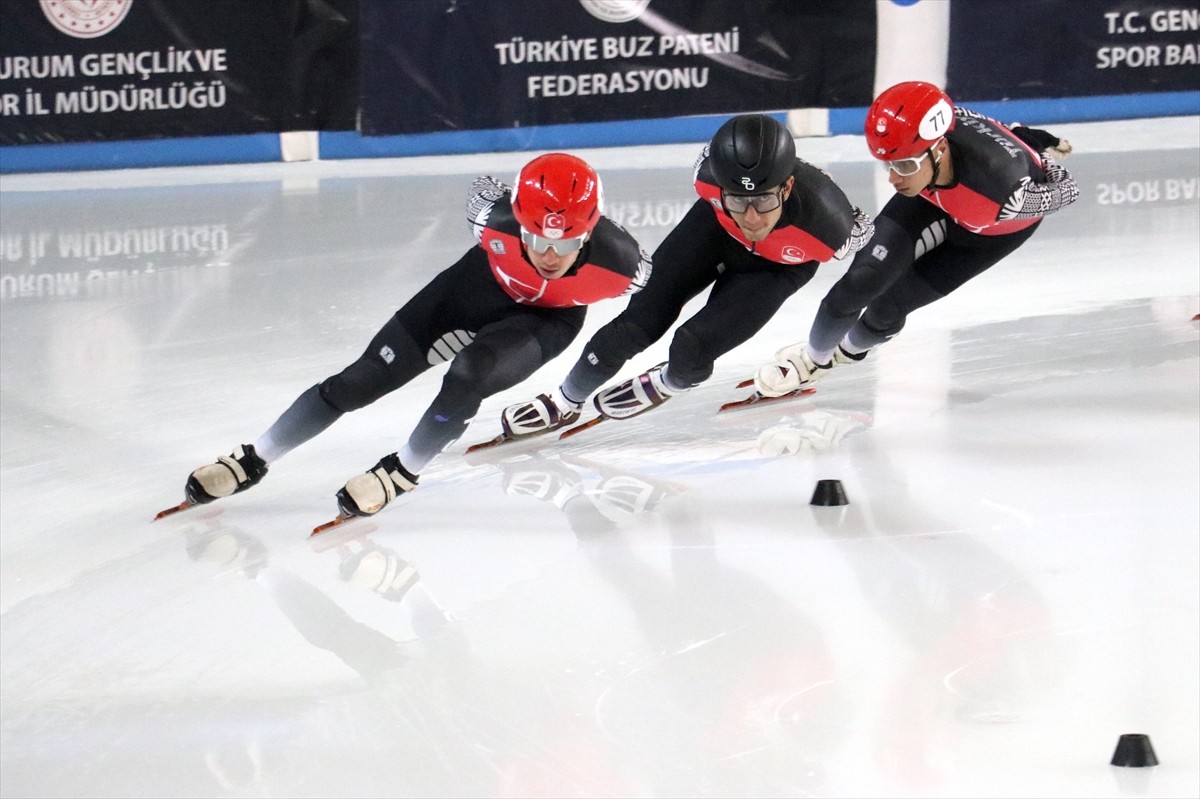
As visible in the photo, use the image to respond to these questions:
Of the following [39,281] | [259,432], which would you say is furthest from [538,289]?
[39,281]

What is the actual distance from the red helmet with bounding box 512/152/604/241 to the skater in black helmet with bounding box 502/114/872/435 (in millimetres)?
561

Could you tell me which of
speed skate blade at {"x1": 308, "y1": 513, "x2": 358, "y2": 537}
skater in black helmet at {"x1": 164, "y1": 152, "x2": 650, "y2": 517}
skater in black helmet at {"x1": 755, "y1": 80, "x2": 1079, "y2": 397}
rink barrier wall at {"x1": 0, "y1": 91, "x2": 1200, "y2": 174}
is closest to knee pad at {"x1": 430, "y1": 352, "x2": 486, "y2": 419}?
skater in black helmet at {"x1": 164, "y1": 152, "x2": 650, "y2": 517}

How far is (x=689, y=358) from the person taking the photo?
4.57 m

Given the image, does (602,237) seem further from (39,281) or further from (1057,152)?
(39,281)

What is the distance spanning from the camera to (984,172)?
4555 mm

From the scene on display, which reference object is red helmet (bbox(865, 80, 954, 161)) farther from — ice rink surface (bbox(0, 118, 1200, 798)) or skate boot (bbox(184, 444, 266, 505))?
skate boot (bbox(184, 444, 266, 505))

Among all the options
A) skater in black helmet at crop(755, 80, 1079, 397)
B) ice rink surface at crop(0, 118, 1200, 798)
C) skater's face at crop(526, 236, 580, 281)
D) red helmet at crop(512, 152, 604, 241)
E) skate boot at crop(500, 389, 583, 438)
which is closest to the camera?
ice rink surface at crop(0, 118, 1200, 798)

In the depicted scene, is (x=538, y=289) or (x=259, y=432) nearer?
(x=538, y=289)

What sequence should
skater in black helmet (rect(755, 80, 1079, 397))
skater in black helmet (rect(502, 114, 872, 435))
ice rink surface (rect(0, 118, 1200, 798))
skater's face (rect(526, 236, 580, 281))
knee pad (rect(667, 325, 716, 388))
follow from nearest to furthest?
ice rink surface (rect(0, 118, 1200, 798)) → skater's face (rect(526, 236, 580, 281)) → skater in black helmet (rect(502, 114, 872, 435)) → skater in black helmet (rect(755, 80, 1079, 397)) → knee pad (rect(667, 325, 716, 388))

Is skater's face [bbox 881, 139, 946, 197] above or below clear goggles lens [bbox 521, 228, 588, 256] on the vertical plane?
above

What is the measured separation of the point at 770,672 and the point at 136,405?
2838 mm

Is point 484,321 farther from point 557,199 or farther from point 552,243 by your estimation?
point 557,199

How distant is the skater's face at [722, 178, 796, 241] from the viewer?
415 centimetres

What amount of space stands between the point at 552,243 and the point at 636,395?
1.16m
